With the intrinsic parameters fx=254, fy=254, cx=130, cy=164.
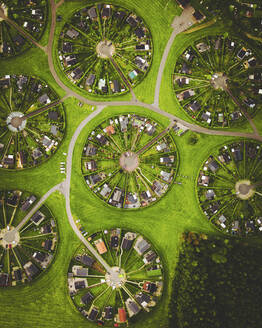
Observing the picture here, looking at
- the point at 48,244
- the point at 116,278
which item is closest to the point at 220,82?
the point at 116,278

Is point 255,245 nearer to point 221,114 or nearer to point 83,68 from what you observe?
point 221,114

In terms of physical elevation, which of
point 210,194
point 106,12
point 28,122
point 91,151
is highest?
point 106,12

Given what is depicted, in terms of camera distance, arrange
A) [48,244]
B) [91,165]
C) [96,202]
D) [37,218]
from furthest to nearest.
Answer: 1. [96,202]
2. [91,165]
3. [37,218]
4. [48,244]

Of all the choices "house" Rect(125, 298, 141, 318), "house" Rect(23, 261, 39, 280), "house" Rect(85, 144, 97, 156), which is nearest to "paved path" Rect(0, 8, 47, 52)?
"house" Rect(85, 144, 97, 156)

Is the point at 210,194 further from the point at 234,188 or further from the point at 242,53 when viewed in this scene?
the point at 242,53

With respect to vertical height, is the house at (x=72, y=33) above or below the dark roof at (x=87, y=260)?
above

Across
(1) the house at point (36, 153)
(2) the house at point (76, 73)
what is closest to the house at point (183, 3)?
(2) the house at point (76, 73)

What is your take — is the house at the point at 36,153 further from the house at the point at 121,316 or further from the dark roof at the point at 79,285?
the house at the point at 121,316
